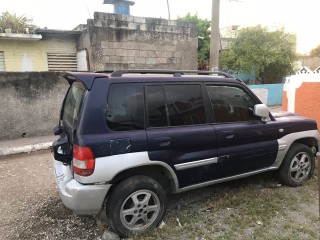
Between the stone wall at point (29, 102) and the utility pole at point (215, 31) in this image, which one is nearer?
the stone wall at point (29, 102)

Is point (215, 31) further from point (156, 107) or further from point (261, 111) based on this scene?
point (156, 107)

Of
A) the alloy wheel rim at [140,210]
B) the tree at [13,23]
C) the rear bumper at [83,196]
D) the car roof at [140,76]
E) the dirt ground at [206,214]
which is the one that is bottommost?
the dirt ground at [206,214]

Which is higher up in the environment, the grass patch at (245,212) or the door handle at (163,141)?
the door handle at (163,141)

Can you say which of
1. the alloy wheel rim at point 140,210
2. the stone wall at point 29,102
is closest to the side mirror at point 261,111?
the alloy wheel rim at point 140,210

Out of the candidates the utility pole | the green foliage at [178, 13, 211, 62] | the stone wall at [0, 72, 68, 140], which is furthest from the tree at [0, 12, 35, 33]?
the green foliage at [178, 13, 211, 62]

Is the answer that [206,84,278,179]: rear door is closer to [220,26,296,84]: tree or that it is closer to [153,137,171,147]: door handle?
[153,137,171,147]: door handle

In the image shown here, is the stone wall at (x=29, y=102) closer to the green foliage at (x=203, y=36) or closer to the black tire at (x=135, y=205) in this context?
the black tire at (x=135, y=205)

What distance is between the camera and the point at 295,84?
7.01 m

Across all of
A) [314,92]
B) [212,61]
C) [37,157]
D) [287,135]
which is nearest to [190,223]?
[287,135]

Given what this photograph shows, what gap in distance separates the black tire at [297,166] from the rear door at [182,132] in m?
1.38

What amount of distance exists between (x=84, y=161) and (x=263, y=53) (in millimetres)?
16040

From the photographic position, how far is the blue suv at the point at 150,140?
2.83 metres

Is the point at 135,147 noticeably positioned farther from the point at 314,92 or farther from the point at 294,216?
the point at 314,92

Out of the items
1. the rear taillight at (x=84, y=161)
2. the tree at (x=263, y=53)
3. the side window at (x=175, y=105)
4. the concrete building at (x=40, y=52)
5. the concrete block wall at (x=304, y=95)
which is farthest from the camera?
the tree at (x=263, y=53)
